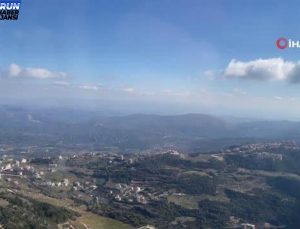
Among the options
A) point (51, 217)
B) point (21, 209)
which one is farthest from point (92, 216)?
point (21, 209)

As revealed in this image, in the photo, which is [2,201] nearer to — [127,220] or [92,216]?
[92,216]

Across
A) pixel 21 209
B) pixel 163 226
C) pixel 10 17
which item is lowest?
pixel 163 226

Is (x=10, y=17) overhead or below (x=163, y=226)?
overhead

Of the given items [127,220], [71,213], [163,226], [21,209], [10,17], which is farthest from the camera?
[163,226]

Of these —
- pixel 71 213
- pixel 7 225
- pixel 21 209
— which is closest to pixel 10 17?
pixel 7 225

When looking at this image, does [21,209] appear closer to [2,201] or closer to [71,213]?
[2,201]

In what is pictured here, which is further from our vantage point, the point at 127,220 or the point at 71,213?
the point at 127,220

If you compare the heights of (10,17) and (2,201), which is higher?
(10,17)

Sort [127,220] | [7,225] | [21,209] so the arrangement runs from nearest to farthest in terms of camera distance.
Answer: [7,225] → [21,209] → [127,220]

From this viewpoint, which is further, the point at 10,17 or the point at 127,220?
the point at 127,220
